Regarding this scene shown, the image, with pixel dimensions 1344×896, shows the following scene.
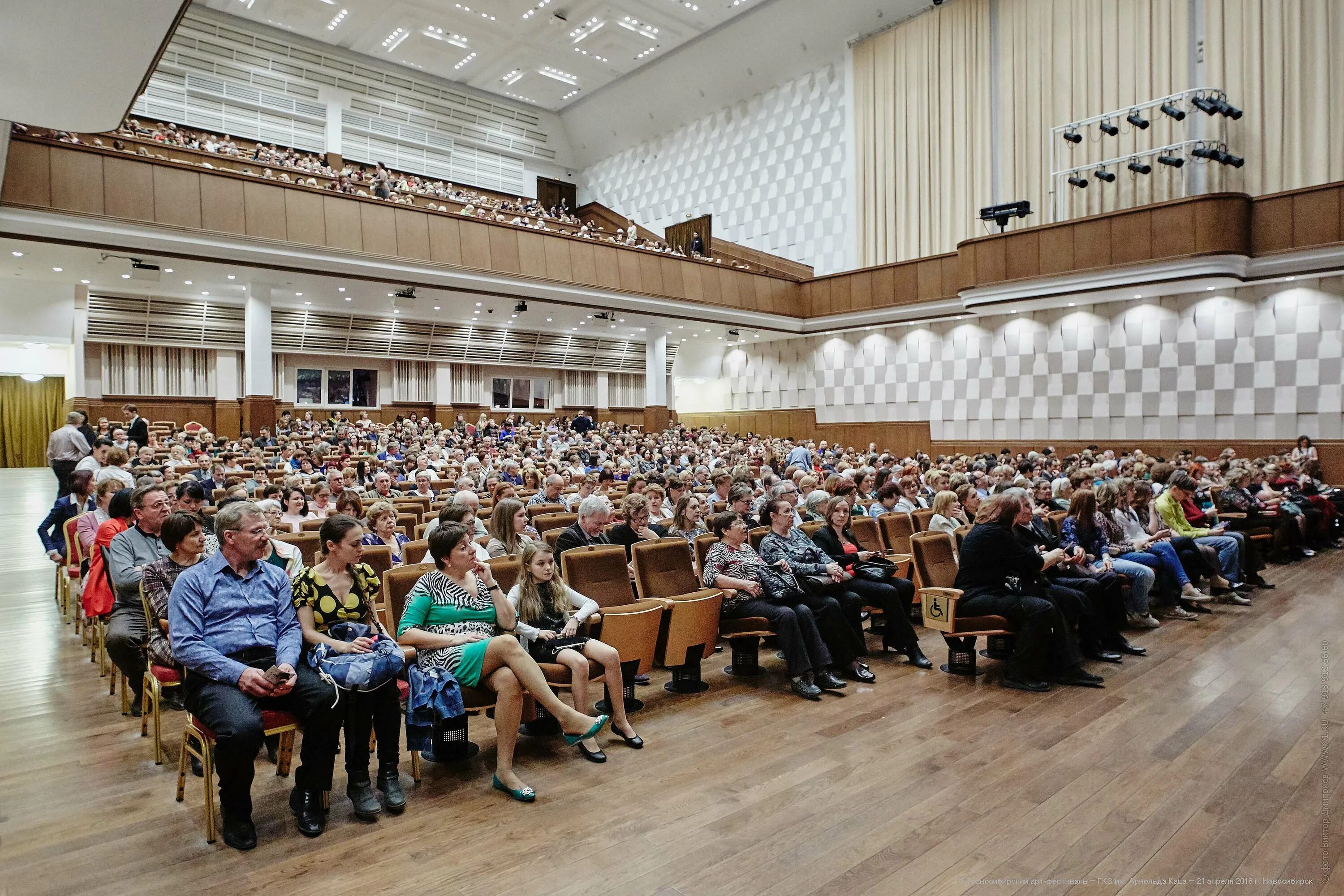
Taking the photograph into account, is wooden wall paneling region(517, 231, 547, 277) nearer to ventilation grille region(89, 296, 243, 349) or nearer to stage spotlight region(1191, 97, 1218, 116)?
ventilation grille region(89, 296, 243, 349)

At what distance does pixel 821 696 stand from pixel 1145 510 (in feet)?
12.4

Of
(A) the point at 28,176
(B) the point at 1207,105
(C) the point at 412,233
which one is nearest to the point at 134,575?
(A) the point at 28,176

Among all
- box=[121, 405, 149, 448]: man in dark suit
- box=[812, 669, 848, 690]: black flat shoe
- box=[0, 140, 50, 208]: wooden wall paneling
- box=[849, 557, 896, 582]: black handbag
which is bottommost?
box=[812, 669, 848, 690]: black flat shoe

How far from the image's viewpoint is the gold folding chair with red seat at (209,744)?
7.92ft

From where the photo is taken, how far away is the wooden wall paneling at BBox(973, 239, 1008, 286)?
13781 mm

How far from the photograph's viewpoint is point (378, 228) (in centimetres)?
1203

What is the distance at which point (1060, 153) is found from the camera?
1470 centimetres

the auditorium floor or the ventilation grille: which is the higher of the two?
the ventilation grille

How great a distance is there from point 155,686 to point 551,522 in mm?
2882

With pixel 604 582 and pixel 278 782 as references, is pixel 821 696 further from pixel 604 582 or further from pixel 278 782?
pixel 278 782

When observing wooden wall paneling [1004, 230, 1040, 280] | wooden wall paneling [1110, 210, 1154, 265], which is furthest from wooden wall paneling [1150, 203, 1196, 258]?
wooden wall paneling [1004, 230, 1040, 280]

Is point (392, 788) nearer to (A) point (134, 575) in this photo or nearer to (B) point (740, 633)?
(A) point (134, 575)

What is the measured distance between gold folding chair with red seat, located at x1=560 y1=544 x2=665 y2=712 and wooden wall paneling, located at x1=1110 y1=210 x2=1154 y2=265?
11.8 m

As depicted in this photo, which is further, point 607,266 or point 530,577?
point 607,266
